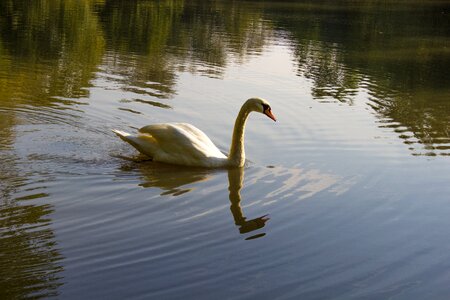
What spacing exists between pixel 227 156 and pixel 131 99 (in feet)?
13.5

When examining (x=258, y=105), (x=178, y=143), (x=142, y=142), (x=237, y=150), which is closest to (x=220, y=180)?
(x=237, y=150)

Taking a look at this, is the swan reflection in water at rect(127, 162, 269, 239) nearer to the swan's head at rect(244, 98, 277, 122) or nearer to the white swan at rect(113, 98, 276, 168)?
the white swan at rect(113, 98, 276, 168)

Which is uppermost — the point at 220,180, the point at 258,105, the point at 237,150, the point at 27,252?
the point at 258,105

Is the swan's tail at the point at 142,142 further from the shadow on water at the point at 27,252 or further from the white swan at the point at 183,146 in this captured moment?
the shadow on water at the point at 27,252

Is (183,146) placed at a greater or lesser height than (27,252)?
greater

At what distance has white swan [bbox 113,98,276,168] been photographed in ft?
38.0

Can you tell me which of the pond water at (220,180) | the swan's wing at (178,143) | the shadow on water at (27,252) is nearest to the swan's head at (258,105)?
the pond water at (220,180)

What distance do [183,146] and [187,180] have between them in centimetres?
73

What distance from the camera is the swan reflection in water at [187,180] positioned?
9695mm

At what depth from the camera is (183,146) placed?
11.6 meters

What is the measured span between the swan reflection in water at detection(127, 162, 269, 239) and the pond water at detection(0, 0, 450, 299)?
38 millimetres

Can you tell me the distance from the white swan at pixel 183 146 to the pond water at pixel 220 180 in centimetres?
20

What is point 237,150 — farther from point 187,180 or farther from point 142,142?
point 142,142

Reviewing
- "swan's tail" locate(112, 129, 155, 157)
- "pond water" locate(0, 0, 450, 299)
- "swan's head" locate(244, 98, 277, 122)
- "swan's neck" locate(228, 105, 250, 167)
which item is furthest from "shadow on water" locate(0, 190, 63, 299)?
"swan's head" locate(244, 98, 277, 122)
